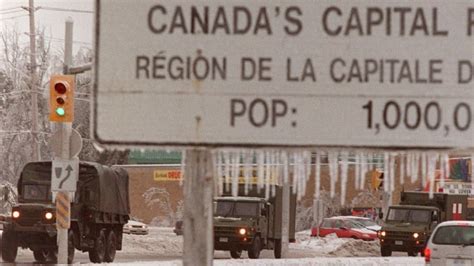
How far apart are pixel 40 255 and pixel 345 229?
2425cm

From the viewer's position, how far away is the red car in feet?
168

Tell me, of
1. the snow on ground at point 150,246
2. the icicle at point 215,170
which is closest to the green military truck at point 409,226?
the snow on ground at point 150,246

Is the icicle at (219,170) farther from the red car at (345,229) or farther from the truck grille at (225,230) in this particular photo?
the red car at (345,229)

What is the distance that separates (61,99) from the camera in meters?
21.0

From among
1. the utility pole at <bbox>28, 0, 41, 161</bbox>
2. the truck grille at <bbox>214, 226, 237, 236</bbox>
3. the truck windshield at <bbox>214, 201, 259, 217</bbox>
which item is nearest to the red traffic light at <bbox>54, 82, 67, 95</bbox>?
the truck grille at <bbox>214, 226, 237, 236</bbox>

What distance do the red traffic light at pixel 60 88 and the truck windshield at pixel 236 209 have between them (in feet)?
45.5

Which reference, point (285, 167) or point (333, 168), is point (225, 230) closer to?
point (333, 168)

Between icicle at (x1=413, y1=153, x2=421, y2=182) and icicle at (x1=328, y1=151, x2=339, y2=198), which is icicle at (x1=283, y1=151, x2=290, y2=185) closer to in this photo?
icicle at (x1=328, y1=151, x2=339, y2=198)

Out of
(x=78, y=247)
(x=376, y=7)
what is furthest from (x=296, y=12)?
(x=78, y=247)

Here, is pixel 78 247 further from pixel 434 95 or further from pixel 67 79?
pixel 434 95

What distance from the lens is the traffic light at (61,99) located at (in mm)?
20781

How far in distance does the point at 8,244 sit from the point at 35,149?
66.5 ft

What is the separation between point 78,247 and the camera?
2867cm

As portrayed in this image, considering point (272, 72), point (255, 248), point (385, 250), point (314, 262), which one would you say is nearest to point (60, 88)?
point (314, 262)
